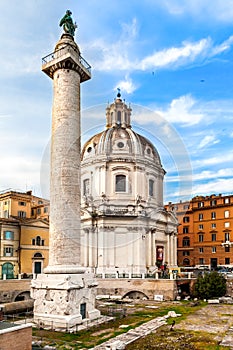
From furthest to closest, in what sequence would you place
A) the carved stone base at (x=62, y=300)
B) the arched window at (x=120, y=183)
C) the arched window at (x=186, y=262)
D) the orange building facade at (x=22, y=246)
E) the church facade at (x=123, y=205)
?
the arched window at (x=186, y=262), the arched window at (x=120, y=183), the church facade at (x=123, y=205), the orange building facade at (x=22, y=246), the carved stone base at (x=62, y=300)

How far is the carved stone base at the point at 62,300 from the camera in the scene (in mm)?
25219

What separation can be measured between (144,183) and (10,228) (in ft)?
63.8

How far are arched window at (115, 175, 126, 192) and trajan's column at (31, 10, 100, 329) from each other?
2596 cm

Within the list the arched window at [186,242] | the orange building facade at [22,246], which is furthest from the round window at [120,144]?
the arched window at [186,242]

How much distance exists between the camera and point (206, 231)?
66.5 meters

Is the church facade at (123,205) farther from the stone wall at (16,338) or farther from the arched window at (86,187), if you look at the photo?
the stone wall at (16,338)

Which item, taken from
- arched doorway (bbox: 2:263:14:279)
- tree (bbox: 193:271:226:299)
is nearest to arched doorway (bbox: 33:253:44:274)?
arched doorway (bbox: 2:263:14:279)

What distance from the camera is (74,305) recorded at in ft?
84.3

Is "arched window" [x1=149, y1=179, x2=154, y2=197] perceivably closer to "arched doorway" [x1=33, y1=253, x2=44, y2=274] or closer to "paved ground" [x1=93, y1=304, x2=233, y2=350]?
"arched doorway" [x1=33, y1=253, x2=44, y2=274]

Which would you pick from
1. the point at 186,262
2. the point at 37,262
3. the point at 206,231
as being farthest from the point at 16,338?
the point at 186,262

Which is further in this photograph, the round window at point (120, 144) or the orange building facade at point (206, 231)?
the orange building facade at point (206, 231)

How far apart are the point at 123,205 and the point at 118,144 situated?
29.8 feet

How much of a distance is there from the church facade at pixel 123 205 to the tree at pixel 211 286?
911cm

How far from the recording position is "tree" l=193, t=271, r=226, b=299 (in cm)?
4022
